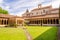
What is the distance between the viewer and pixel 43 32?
5.73 meters

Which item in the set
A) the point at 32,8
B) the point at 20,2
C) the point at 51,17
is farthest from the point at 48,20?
the point at 20,2

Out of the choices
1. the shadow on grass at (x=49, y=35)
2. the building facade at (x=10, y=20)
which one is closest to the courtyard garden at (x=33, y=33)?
the shadow on grass at (x=49, y=35)

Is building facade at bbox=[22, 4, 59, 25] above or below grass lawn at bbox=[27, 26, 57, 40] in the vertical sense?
above

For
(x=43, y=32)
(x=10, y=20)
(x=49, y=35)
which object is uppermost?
(x=10, y=20)

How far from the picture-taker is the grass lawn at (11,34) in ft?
18.1

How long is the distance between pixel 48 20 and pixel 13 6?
146 centimetres

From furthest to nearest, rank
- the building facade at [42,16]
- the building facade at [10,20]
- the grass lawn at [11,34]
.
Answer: the building facade at [42,16]
the building facade at [10,20]
the grass lawn at [11,34]

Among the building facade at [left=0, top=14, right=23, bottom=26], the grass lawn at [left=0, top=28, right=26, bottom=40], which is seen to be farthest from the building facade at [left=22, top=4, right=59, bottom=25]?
the grass lawn at [left=0, top=28, right=26, bottom=40]

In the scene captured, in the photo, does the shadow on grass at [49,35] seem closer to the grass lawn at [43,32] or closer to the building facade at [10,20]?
the grass lawn at [43,32]

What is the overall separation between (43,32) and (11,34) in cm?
113

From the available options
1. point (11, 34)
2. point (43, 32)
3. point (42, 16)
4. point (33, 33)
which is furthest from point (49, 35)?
point (11, 34)

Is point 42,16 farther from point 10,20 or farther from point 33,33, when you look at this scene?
point 10,20

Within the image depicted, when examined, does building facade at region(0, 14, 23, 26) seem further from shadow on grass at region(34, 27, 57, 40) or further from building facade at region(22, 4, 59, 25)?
shadow on grass at region(34, 27, 57, 40)

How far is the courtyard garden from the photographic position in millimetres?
5531
